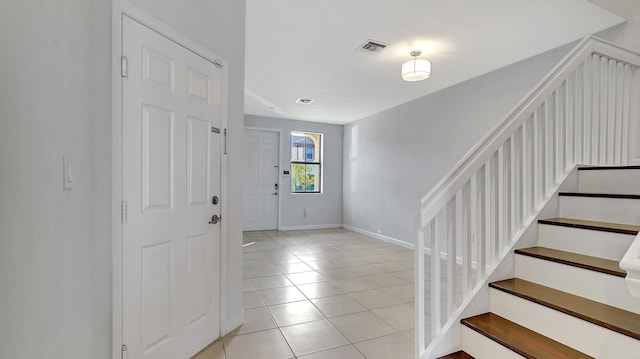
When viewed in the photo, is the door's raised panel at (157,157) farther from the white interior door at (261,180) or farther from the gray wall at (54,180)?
the white interior door at (261,180)

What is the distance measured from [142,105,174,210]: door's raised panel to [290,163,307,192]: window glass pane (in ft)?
17.1

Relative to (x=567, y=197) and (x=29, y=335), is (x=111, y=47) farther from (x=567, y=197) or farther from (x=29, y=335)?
(x=567, y=197)

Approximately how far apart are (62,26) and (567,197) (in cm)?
293

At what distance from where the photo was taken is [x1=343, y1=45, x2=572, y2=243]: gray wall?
3553 millimetres

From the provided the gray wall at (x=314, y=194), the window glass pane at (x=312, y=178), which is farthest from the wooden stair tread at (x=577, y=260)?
the window glass pane at (x=312, y=178)

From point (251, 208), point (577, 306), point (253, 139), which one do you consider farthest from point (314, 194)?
point (577, 306)

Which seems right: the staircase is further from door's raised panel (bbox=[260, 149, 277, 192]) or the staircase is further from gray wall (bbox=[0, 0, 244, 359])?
door's raised panel (bbox=[260, 149, 277, 192])

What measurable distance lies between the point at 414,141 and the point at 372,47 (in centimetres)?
234

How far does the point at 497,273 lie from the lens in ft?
5.59

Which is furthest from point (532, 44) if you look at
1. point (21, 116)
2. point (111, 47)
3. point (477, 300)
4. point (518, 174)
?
point (21, 116)

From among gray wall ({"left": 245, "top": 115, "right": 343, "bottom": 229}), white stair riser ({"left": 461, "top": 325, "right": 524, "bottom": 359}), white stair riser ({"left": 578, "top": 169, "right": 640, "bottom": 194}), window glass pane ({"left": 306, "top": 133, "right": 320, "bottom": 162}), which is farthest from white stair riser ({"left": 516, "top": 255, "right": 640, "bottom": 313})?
window glass pane ({"left": 306, "top": 133, "right": 320, "bottom": 162})

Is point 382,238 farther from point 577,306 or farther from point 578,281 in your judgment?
point 577,306

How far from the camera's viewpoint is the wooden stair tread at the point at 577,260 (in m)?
1.40

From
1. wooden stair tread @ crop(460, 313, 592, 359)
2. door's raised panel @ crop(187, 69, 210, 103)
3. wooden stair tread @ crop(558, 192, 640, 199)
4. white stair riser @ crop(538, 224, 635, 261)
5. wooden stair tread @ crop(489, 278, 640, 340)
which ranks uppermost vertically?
door's raised panel @ crop(187, 69, 210, 103)
